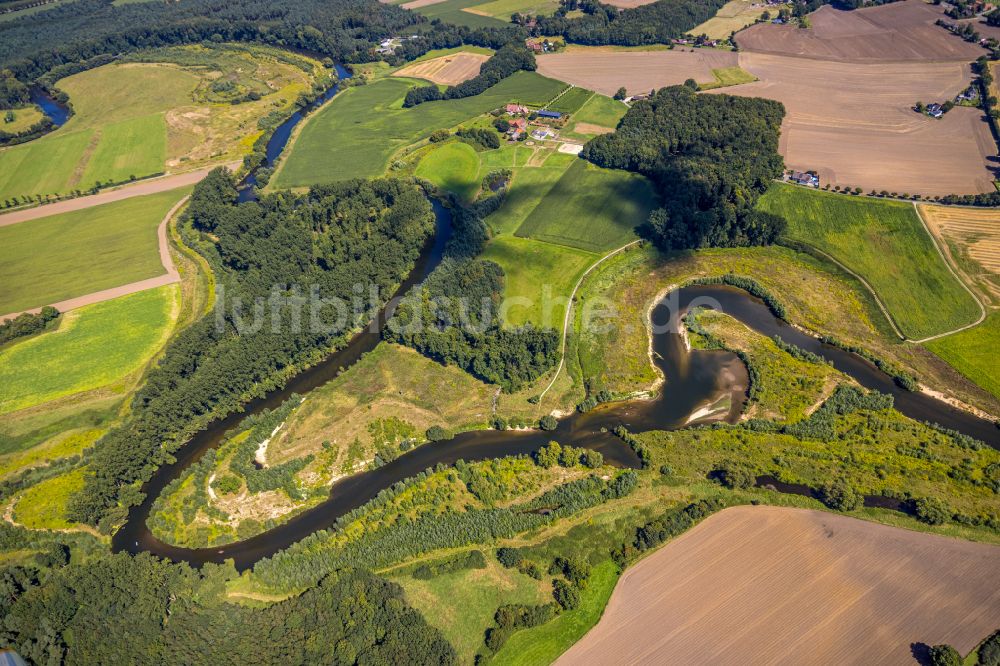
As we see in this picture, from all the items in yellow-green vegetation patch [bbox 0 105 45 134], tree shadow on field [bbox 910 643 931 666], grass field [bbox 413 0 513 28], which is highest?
grass field [bbox 413 0 513 28]

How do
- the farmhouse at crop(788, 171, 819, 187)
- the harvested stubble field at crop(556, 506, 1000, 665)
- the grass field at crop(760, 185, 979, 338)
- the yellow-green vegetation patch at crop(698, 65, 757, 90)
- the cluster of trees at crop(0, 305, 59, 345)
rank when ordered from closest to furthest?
the harvested stubble field at crop(556, 506, 1000, 665) < the grass field at crop(760, 185, 979, 338) < the cluster of trees at crop(0, 305, 59, 345) < the farmhouse at crop(788, 171, 819, 187) < the yellow-green vegetation patch at crop(698, 65, 757, 90)

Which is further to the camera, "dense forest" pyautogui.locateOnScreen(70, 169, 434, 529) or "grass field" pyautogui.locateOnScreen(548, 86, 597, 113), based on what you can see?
"grass field" pyautogui.locateOnScreen(548, 86, 597, 113)

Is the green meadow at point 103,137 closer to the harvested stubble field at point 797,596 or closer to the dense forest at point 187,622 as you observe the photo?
the dense forest at point 187,622

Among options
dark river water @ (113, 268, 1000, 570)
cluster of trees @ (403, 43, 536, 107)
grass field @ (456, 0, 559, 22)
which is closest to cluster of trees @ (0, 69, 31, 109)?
cluster of trees @ (403, 43, 536, 107)

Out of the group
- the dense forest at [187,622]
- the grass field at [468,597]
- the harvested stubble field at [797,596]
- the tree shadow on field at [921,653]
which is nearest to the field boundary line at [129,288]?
the dense forest at [187,622]

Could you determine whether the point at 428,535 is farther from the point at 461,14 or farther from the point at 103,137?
the point at 461,14

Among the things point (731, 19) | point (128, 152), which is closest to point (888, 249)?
point (731, 19)

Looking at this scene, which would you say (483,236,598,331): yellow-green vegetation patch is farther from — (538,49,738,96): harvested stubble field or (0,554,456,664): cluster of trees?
(538,49,738,96): harvested stubble field
